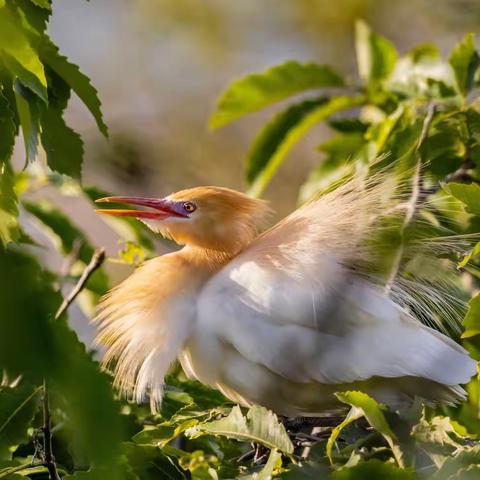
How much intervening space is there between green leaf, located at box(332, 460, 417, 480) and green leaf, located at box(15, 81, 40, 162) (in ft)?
1.69

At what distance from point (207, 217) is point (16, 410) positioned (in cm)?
92

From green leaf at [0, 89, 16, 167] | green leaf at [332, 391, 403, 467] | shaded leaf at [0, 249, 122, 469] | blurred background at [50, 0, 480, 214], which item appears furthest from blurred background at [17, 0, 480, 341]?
shaded leaf at [0, 249, 122, 469]

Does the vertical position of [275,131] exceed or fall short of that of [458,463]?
it exceeds it

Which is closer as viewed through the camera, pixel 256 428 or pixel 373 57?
pixel 256 428

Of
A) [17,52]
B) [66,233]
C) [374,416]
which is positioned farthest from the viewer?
[66,233]

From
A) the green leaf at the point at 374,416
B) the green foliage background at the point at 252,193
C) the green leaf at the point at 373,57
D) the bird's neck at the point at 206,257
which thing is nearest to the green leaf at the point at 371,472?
the green foliage background at the point at 252,193

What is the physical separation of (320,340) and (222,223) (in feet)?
1.66

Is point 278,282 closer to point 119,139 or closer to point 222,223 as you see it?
point 222,223

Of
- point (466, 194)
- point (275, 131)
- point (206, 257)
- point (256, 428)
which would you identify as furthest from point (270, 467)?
point (275, 131)

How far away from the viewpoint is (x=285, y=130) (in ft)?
9.00

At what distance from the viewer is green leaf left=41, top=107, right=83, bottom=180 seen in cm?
126

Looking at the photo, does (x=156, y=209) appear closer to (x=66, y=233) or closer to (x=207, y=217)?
(x=207, y=217)

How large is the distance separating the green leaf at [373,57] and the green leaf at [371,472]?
6.09 feet

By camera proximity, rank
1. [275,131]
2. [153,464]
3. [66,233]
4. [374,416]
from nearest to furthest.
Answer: [374,416], [153,464], [66,233], [275,131]
